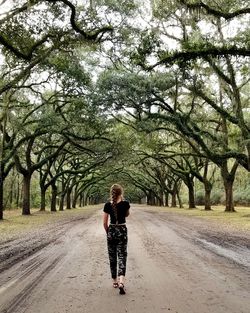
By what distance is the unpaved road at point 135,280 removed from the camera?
18.9ft

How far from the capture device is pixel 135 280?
289 inches

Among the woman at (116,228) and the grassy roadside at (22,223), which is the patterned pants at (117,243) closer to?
the woman at (116,228)

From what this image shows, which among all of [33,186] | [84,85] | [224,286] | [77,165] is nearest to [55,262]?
[224,286]

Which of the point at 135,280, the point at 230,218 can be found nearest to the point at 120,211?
the point at 135,280

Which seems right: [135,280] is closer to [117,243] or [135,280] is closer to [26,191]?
[117,243]

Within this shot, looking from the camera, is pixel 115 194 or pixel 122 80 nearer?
pixel 115 194

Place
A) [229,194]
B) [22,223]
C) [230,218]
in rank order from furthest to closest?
[229,194] < [230,218] < [22,223]

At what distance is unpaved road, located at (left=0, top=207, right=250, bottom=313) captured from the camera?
18.9 ft

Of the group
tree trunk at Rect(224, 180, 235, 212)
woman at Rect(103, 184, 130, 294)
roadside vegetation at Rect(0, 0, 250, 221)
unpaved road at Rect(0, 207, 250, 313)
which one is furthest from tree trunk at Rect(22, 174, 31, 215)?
woman at Rect(103, 184, 130, 294)

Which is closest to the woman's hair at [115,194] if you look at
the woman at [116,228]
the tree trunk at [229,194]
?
the woman at [116,228]

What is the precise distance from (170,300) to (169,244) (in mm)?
6627

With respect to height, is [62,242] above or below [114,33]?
below

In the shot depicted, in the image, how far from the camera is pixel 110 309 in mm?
5605

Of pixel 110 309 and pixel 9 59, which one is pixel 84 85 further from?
pixel 110 309
